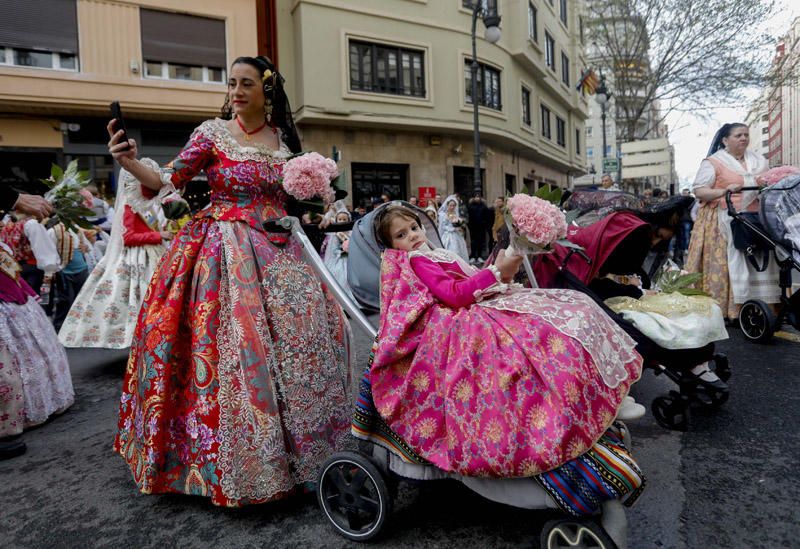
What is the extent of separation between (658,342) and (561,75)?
28.6 m

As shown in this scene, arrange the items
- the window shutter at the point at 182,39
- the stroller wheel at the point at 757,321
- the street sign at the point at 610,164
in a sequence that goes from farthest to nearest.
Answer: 1. the street sign at the point at 610,164
2. the window shutter at the point at 182,39
3. the stroller wheel at the point at 757,321

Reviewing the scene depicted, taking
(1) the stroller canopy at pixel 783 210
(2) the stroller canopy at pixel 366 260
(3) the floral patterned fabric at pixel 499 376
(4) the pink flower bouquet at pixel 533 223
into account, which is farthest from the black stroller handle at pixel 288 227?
(1) the stroller canopy at pixel 783 210

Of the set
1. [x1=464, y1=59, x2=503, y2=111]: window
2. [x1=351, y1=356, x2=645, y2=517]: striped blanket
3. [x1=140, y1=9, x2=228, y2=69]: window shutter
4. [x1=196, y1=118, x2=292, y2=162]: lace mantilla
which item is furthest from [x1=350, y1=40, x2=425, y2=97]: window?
[x1=351, y1=356, x2=645, y2=517]: striped blanket

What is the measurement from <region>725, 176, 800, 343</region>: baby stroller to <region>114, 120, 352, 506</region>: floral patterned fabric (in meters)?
4.08

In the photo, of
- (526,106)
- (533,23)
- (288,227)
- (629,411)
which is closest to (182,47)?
(526,106)

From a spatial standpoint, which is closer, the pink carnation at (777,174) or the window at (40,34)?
the pink carnation at (777,174)

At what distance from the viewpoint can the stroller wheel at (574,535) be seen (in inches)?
64.1

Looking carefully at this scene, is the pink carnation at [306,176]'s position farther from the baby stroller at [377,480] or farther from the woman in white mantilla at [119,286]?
the woman in white mantilla at [119,286]

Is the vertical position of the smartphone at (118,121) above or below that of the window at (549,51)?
below

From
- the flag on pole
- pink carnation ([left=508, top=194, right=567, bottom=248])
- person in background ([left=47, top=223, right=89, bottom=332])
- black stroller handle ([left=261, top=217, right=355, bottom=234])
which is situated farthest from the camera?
the flag on pole

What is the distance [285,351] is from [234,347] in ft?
0.80

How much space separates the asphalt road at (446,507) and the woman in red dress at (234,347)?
0.50 feet

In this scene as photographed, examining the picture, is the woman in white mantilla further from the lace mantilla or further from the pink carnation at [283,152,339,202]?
the pink carnation at [283,152,339,202]

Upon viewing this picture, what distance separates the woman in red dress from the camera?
2.27m
